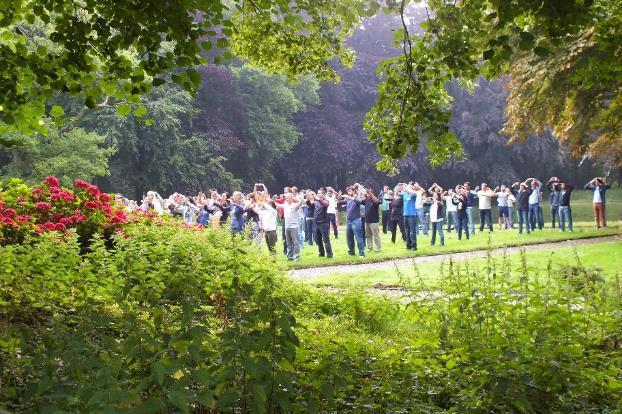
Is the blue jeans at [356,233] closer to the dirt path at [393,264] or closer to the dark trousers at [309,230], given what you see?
the dirt path at [393,264]

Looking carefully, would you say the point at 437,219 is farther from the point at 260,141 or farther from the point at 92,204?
the point at 260,141

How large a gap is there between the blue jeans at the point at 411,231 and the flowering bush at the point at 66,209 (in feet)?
31.2

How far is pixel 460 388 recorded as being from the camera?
5059 mm

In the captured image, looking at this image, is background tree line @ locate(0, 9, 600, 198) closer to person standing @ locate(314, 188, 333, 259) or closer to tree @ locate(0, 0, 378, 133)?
person standing @ locate(314, 188, 333, 259)

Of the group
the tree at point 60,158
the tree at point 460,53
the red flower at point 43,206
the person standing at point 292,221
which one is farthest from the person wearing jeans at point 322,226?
the tree at point 60,158

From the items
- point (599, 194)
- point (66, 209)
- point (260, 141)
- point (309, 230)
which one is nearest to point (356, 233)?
point (309, 230)

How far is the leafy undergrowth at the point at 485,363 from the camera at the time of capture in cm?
448

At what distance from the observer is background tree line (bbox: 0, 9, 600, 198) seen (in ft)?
107

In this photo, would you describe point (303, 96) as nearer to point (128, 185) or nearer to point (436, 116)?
point (128, 185)

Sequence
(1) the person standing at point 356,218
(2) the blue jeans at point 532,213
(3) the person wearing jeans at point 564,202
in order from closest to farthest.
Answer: (1) the person standing at point 356,218 → (3) the person wearing jeans at point 564,202 → (2) the blue jeans at point 532,213

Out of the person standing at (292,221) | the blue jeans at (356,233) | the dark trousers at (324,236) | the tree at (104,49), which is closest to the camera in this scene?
the tree at (104,49)

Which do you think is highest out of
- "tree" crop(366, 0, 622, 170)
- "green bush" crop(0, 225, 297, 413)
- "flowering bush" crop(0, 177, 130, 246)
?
"tree" crop(366, 0, 622, 170)

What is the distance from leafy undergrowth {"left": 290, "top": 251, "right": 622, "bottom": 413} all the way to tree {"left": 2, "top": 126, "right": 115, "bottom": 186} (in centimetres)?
2418

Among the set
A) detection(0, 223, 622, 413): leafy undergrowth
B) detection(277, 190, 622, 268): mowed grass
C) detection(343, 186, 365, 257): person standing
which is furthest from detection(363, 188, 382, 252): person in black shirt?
detection(0, 223, 622, 413): leafy undergrowth
